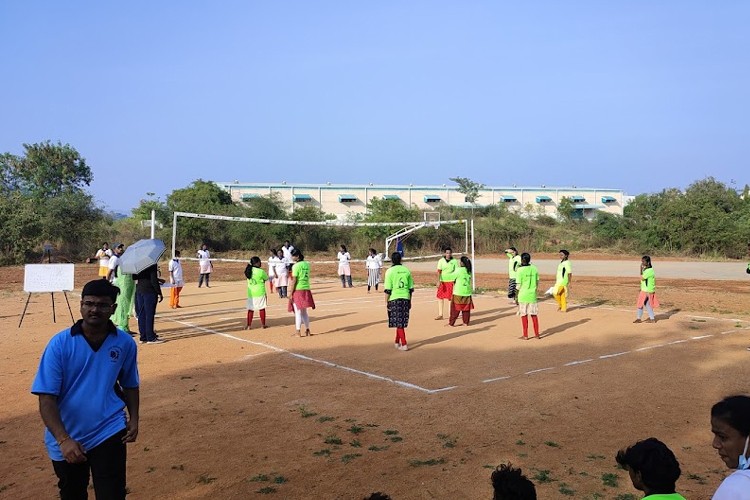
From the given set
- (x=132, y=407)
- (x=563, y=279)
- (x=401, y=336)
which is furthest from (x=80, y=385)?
(x=563, y=279)

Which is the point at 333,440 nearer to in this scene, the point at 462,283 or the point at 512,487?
the point at 512,487

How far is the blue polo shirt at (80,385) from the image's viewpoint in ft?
11.1

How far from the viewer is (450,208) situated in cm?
6266

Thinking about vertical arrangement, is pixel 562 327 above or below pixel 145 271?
below

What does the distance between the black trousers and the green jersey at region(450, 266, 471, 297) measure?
10.8m

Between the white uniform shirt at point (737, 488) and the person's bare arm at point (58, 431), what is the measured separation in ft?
9.75

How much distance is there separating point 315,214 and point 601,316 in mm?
36079

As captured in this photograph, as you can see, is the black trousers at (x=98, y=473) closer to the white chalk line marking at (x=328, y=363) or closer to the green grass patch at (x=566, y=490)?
the green grass patch at (x=566, y=490)

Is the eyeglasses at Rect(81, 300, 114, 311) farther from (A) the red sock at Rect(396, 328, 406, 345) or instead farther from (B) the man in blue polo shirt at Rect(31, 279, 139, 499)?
(A) the red sock at Rect(396, 328, 406, 345)

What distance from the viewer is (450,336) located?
1283 cm

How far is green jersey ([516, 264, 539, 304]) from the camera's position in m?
12.1

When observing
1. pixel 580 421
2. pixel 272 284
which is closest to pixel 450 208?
pixel 272 284

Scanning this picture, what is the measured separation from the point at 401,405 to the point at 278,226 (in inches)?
1385

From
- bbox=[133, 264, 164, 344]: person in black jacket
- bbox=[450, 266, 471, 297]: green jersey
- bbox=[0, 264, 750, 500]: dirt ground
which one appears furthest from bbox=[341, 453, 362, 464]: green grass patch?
bbox=[450, 266, 471, 297]: green jersey
